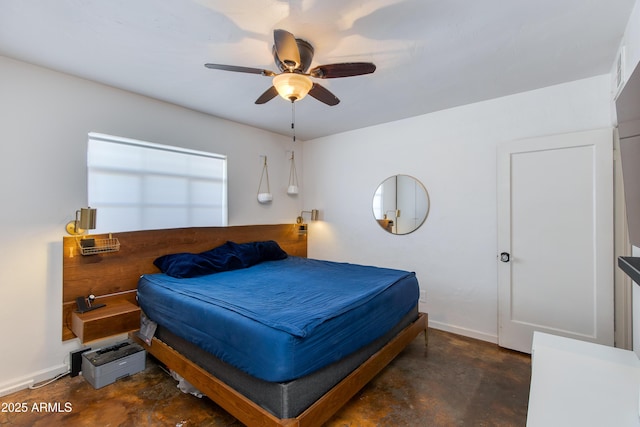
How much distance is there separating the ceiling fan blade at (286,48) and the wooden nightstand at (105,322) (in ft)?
7.81

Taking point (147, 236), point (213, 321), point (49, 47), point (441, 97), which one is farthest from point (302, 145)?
point (213, 321)

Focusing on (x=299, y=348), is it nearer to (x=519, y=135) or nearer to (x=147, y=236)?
(x=147, y=236)

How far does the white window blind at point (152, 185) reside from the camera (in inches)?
109

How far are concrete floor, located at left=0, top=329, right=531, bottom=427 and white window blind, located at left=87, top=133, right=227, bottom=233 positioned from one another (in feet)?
4.48

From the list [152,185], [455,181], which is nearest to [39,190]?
[152,185]

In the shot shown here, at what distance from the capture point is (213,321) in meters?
1.90

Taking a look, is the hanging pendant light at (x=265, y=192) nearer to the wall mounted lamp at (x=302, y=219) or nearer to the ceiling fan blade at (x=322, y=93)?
the wall mounted lamp at (x=302, y=219)

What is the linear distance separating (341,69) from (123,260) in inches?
105

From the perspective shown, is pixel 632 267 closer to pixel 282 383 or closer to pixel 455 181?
pixel 282 383

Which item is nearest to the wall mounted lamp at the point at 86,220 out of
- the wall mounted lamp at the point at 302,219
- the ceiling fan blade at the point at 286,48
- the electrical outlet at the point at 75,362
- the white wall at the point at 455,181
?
the electrical outlet at the point at 75,362

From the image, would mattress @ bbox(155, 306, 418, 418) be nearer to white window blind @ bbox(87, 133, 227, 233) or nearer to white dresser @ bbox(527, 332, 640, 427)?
white dresser @ bbox(527, 332, 640, 427)

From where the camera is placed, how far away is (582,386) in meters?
1.17

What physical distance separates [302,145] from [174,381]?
367cm

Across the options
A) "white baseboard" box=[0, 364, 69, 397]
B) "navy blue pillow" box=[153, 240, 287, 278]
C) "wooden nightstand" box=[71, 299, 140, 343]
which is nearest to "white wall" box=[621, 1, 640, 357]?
"navy blue pillow" box=[153, 240, 287, 278]
